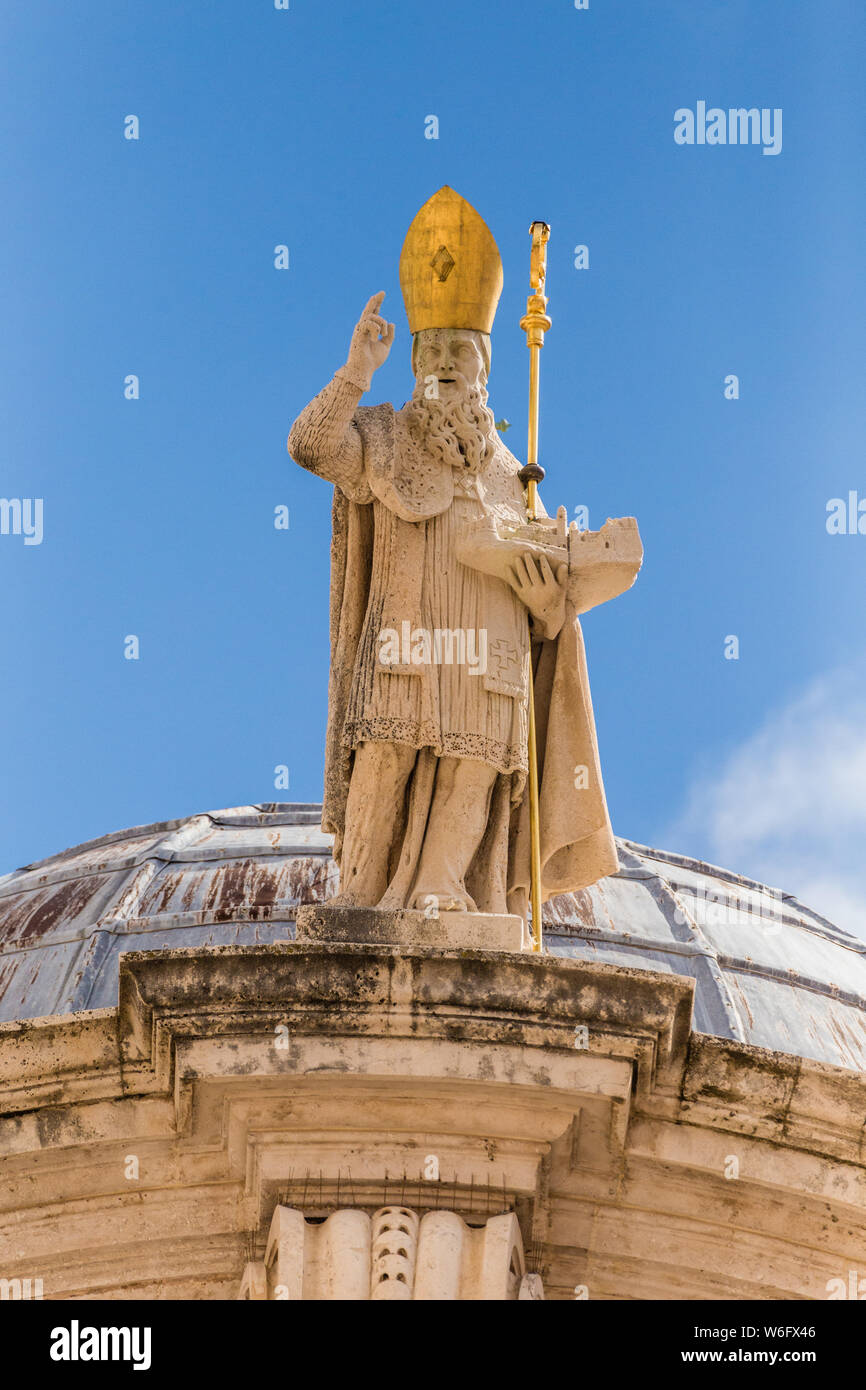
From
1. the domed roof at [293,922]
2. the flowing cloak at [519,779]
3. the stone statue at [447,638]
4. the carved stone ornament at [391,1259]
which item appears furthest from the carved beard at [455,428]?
the domed roof at [293,922]

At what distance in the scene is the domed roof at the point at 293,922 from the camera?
25516 millimetres

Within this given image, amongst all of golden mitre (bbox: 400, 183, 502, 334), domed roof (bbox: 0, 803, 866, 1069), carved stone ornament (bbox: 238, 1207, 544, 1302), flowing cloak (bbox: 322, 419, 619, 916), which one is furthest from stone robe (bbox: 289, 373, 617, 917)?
domed roof (bbox: 0, 803, 866, 1069)

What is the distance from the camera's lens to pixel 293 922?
25.9 metres

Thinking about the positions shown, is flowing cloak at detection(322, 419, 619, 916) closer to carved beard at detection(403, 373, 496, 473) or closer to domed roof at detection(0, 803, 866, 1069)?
carved beard at detection(403, 373, 496, 473)

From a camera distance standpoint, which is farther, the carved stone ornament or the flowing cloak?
the flowing cloak

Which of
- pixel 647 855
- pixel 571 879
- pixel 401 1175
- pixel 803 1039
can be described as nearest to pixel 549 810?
pixel 571 879

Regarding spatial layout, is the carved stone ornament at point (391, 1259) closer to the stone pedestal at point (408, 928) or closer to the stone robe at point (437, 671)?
the stone pedestal at point (408, 928)

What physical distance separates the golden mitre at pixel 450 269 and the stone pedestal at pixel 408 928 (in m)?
3.89

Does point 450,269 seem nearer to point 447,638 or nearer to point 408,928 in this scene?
point 447,638

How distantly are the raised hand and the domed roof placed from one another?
12.9 m

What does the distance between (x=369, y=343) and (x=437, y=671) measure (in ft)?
6.20

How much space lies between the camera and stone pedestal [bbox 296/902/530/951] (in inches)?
456

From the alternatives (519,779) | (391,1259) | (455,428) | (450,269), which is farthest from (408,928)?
(450,269)

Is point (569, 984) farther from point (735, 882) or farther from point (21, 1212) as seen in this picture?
point (735, 882)
